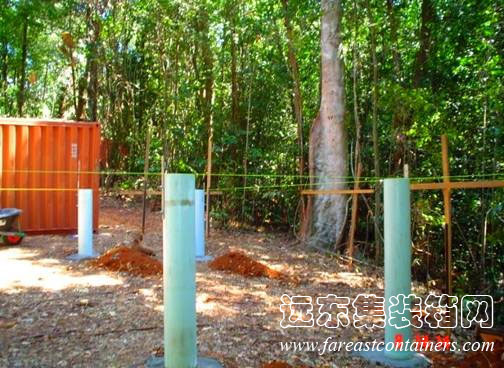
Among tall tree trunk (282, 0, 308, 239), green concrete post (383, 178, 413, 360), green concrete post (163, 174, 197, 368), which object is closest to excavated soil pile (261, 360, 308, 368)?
green concrete post (163, 174, 197, 368)

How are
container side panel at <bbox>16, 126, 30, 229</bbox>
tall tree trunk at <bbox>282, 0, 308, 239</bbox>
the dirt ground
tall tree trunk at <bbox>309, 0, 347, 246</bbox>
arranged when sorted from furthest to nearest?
tall tree trunk at <bbox>282, 0, 308, 239</bbox> → container side panel at <bbox>16, 126, 30, 229</bbox> → tall tree trunk at <bbox>309, 0, 347, 246</bbox> → the dirt ground

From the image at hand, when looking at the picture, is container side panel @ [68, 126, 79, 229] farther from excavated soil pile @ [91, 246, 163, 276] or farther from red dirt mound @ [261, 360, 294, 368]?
red dirt mound @ [261, 360, 294, 368]

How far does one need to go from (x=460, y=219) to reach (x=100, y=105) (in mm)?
15117

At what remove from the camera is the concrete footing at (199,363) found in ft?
11.4

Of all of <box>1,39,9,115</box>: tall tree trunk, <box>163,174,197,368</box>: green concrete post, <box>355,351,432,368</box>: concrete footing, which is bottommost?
<box>355,351,432,368</box>: concrete footing

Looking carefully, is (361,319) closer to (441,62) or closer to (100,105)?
(441,62)

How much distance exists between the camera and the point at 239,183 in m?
13.5

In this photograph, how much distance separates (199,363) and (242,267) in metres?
3.72

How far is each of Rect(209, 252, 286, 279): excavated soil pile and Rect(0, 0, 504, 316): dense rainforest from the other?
7.93 ft

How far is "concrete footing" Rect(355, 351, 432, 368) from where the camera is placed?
3.78 metres

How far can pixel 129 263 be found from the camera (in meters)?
7.01

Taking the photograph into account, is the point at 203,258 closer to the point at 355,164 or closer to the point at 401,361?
the point at 355,164

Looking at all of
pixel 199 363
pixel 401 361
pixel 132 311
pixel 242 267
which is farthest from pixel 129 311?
pixel 401 361

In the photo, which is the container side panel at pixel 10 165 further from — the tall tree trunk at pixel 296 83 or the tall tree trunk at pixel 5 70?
the tall tree trunk at pixel 5 70
